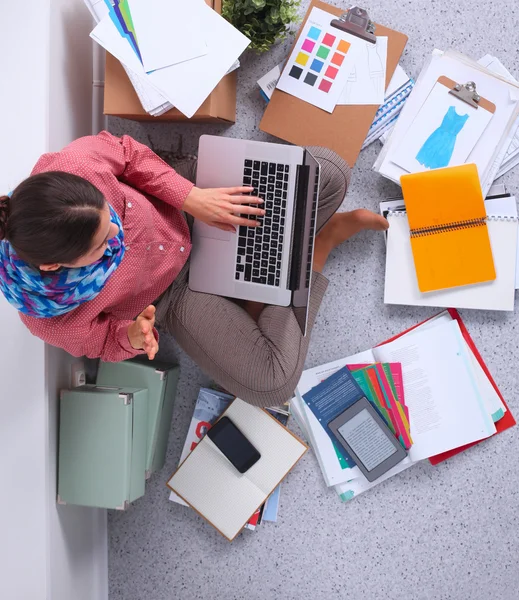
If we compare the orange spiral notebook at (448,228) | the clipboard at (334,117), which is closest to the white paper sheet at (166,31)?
the clipboard at (334,117)

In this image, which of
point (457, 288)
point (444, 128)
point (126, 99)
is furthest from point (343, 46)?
point (457, 288)

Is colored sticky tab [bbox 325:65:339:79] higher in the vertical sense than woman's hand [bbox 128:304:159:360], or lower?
higher

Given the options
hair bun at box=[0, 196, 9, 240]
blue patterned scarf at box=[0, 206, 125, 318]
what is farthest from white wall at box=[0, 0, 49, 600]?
hair bun at box=[0, 196, 9, 240]

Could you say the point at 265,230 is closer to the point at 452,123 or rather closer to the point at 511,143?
the point at 452,123

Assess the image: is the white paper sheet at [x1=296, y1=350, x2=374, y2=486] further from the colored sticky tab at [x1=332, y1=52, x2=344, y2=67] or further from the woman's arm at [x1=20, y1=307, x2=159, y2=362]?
the colored sticky tab at [x1=332, y1=52, x2=344, y2=67]

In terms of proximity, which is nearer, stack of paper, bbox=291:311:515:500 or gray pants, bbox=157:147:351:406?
gray pants, bbox=157:147:351:406

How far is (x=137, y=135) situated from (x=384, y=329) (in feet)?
2.78

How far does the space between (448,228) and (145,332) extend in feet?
2.80

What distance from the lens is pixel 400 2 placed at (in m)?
1.42

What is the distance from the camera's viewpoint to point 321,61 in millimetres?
1368

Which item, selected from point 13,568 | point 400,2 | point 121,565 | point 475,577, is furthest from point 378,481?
point 400,2

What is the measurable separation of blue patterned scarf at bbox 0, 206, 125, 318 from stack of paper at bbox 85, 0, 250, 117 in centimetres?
39

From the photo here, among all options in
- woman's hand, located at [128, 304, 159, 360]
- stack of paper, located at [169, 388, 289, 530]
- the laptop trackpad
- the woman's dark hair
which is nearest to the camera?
the woman's dark hair

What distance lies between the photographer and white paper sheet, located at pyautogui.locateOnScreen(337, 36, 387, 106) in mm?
1367
